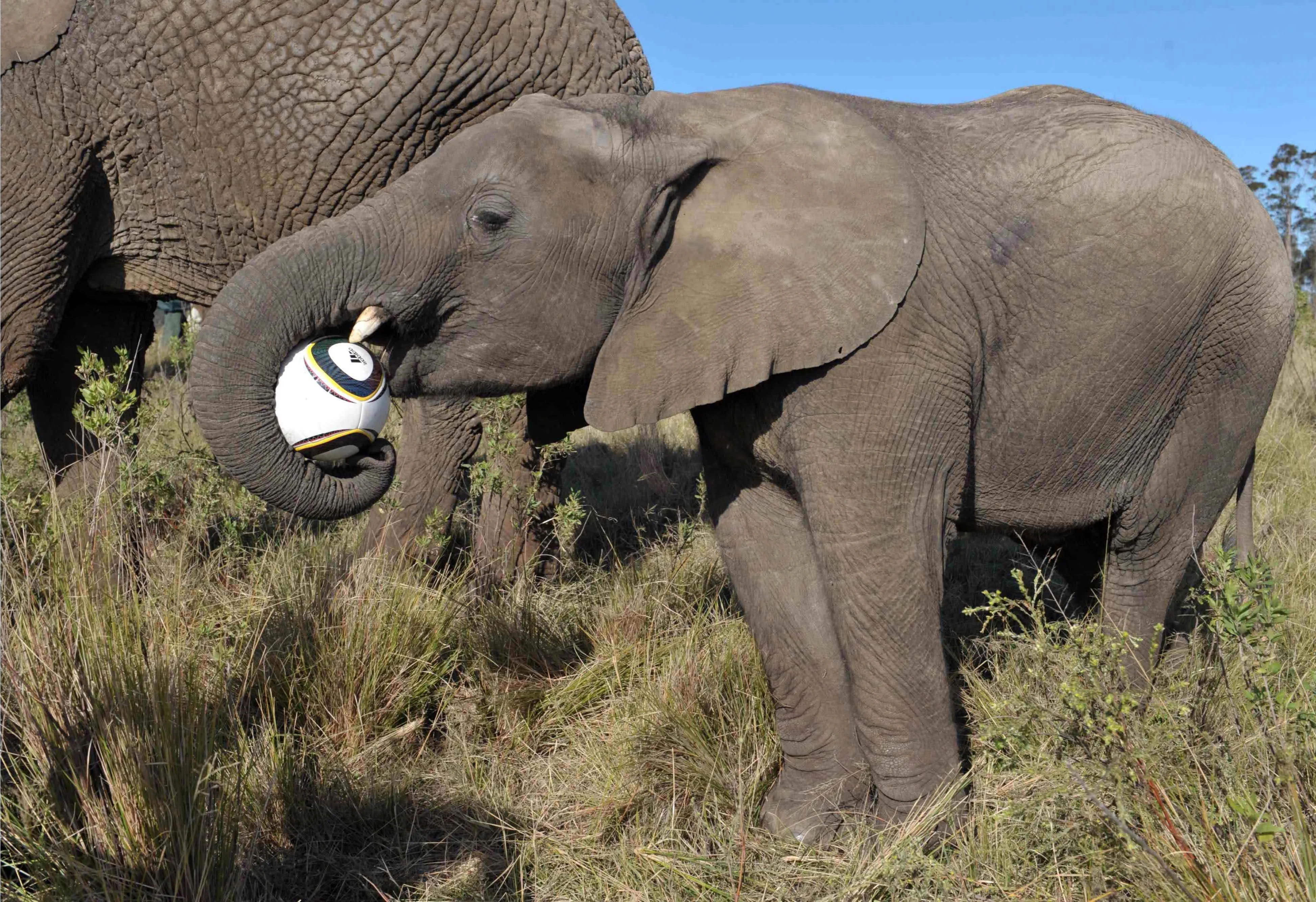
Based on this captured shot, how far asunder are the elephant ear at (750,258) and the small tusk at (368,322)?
582 mm

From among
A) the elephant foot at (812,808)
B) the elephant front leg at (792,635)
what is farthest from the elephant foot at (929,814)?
the elephant front leg at (792,635)

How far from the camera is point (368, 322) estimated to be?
293 centimetres

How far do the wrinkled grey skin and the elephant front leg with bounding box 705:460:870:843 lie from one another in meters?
0.22

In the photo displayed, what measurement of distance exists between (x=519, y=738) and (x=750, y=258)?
191 cm

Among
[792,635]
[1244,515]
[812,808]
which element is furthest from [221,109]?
[1244,515]

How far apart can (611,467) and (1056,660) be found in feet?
14.2

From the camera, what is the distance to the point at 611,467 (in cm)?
761

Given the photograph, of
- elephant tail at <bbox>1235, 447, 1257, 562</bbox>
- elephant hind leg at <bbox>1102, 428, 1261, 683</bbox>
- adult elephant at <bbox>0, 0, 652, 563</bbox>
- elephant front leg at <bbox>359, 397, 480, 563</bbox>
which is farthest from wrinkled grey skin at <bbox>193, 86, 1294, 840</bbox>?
elephant front leg at <bbox>359, 397, 480, 563</bbox>

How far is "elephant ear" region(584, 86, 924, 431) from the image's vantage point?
3004 millimetres

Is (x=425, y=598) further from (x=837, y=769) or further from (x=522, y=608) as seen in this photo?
(x=837, y=769)

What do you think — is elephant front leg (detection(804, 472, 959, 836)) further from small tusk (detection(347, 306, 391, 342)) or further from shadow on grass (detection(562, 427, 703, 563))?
shadow on grass (detection(562, 427, 703, 563))

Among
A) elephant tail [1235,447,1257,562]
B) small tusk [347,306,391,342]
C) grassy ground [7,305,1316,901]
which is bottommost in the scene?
grassy ground [7,305,1316,901]

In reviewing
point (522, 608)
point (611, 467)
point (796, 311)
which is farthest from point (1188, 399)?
point (611, 467)

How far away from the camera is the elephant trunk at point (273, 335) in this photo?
2.82 meters
